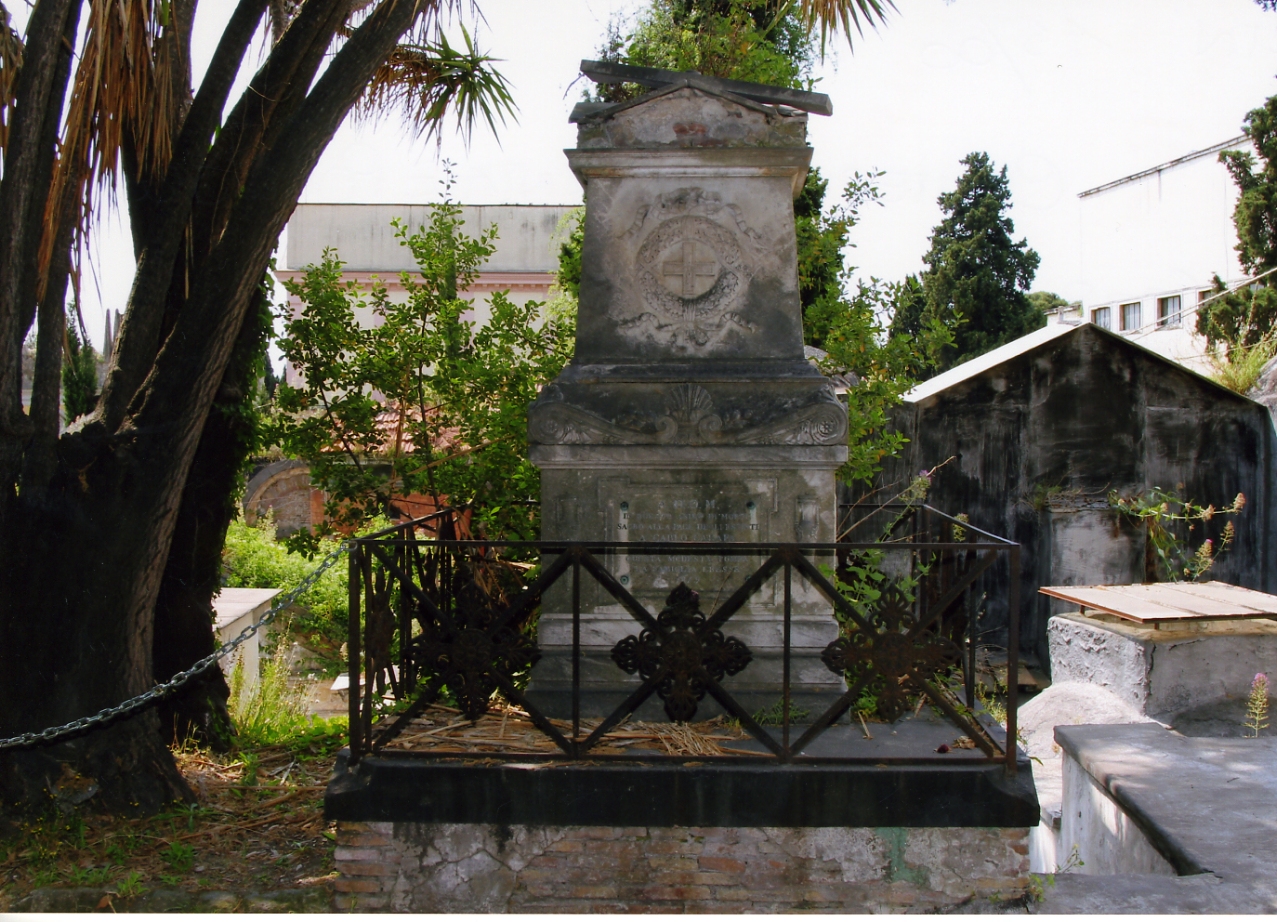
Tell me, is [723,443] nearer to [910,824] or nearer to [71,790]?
[910,824]

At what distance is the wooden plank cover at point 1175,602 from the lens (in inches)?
251

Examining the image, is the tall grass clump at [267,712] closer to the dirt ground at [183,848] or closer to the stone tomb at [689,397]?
the dirt ground at [183,848]

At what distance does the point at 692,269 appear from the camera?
4762 mm

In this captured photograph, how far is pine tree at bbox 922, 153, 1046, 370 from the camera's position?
2064 centimetres

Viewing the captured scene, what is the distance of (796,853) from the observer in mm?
3738

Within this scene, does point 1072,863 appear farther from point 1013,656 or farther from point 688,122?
point 688,122

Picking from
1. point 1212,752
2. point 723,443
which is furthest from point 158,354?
point 1212,752

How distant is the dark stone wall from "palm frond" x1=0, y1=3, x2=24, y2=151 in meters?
9.26

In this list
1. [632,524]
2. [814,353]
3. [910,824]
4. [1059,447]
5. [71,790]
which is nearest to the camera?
[910,824]

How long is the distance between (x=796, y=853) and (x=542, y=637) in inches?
62.2

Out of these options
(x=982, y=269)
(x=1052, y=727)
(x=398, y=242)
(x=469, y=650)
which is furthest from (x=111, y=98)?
(x=982, y=269)

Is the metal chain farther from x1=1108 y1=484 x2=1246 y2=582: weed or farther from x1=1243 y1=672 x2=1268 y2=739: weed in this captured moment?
x1=1108 y1=484 x2=1246 y2=582: weed

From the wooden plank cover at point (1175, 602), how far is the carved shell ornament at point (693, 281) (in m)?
3.57

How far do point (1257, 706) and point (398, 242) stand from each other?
1904 cm
